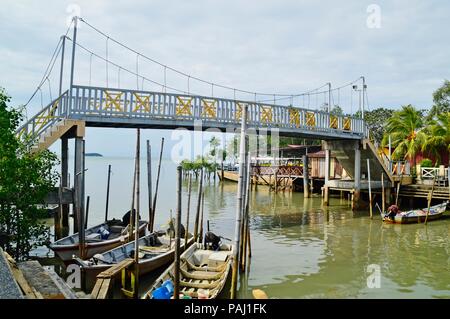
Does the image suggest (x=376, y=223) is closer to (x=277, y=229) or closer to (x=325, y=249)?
(x=277, y=229)

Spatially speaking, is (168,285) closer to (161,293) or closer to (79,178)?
(161,293)

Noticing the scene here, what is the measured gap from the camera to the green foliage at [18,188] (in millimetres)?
12375

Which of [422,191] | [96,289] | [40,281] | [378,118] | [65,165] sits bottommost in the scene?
[96,289]

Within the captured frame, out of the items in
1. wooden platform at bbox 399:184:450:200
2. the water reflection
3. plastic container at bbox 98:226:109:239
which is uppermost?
wooden platform at bbox 399:184:450:200

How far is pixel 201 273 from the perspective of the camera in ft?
38.2

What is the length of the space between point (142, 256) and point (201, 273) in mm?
2503

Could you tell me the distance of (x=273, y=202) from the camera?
33.6 metres

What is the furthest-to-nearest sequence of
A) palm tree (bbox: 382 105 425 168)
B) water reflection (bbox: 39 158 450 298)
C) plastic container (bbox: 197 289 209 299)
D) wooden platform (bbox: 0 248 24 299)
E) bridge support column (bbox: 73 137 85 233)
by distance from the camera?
palm tree (bbox: 382 105 425 168) < bridge support column (bbox: 73 137 85 233) < water reflection (bbox: 39 158 450 298) < plastic container (bbox: 197 289 209 299) < wooden platform (bbox: 0 248 24 299)

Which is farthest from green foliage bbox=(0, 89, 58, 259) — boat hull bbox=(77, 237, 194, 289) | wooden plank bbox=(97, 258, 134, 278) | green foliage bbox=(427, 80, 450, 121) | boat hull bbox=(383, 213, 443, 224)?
green foliage bbox=(427, 80, 450, 121)

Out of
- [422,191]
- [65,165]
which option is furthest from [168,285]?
[422,191]

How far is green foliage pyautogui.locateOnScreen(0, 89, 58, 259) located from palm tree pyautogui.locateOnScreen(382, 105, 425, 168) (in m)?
28.1

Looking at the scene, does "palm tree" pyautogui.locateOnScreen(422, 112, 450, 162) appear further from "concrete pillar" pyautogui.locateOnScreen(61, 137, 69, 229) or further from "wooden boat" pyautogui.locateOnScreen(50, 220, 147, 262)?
"concrete pillar" pyautogui.locateOnScreen(61, 137, 69, 229)

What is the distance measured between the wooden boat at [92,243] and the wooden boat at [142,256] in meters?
1.06

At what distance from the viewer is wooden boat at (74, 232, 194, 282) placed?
36.9ft
